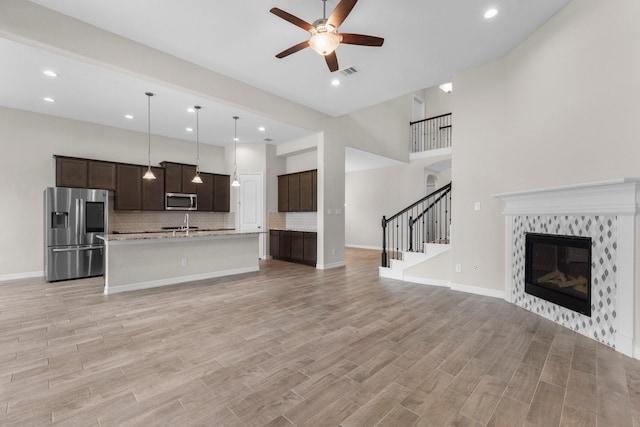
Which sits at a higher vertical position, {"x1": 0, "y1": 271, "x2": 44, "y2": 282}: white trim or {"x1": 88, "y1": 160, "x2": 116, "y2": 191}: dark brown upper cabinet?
{"x1": 88, "y1": 160, "x2": 116, "y2": 191}: dark brown upper cabinet

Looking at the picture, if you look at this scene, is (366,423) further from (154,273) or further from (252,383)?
(154,273)

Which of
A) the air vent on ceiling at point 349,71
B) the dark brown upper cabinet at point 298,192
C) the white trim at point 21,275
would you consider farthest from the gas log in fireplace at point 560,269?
the white trim at point 21,275

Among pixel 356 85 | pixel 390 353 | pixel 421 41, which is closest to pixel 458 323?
pixel 390 353

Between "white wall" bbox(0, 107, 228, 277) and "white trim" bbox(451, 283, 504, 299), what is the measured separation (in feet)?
25.1

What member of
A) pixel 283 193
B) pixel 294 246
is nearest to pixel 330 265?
pixel 294 246

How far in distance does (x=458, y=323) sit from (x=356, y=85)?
4.10 m

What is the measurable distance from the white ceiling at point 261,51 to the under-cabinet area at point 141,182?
1.05 m

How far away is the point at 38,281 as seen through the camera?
5105 mm

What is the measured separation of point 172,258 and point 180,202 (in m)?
2.50

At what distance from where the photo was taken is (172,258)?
16.4 feet

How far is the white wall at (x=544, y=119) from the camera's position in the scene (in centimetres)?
259

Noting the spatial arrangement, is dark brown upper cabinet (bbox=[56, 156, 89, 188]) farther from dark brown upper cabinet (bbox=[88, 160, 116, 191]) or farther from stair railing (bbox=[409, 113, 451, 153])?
stair railing (bbox=[409, 113, 451, 153])

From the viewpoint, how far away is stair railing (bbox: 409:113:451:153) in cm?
913

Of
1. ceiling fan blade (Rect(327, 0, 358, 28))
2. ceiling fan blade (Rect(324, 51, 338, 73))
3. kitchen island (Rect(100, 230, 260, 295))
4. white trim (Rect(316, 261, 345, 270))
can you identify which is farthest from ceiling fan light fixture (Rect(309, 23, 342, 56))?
white trim (Rect(316, 261, 345, 270))
